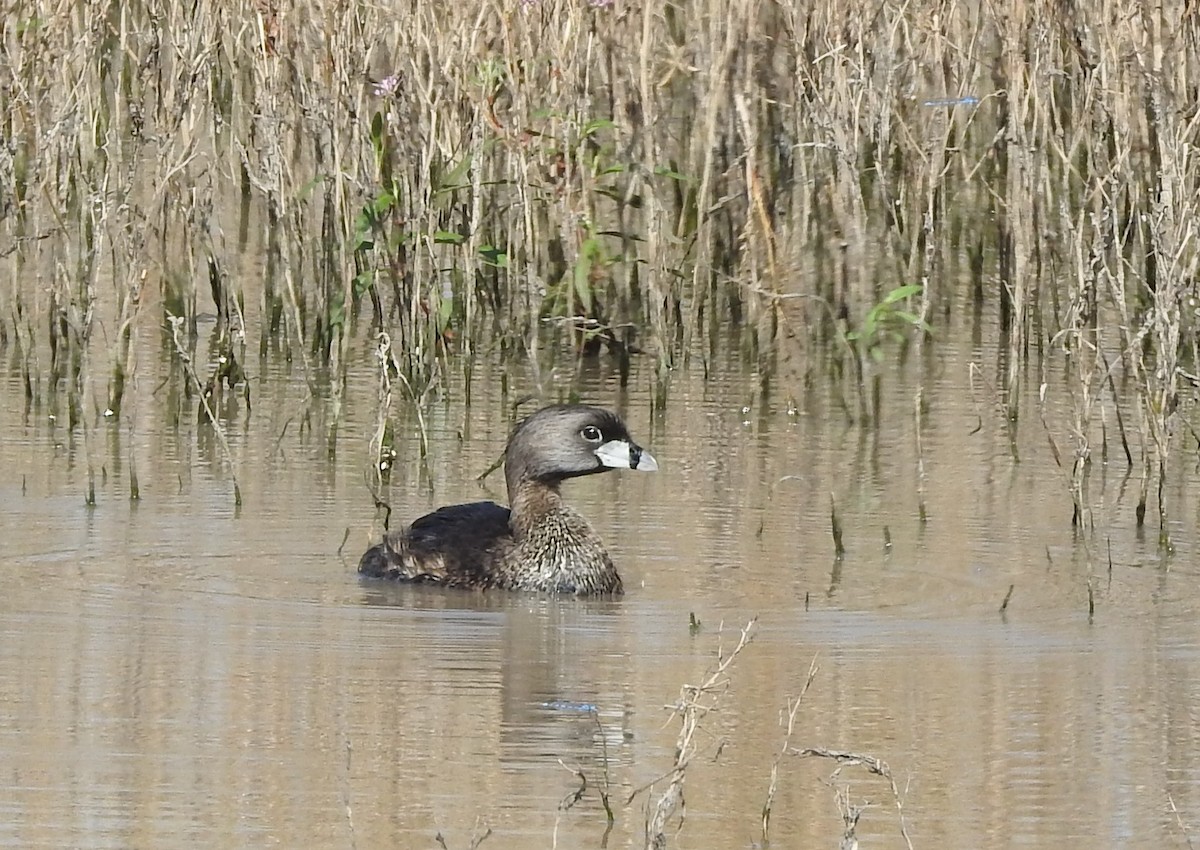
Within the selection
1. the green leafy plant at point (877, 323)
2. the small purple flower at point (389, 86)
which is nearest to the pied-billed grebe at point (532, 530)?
the small purple flower at point (389, 86)

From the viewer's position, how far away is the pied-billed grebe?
8719 mm

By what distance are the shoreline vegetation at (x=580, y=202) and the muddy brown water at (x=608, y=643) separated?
0.28 metres

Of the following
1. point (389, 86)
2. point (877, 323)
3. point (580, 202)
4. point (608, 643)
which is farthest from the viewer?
point (580, 202)

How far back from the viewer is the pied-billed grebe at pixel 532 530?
28.6 ft

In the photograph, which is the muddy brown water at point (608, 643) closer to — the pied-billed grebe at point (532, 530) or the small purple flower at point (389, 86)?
the pied-billed grebe at point (532, 530)

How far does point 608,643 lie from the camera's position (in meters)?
7.89

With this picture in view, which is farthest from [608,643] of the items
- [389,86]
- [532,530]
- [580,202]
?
[580,202]

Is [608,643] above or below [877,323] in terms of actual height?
below

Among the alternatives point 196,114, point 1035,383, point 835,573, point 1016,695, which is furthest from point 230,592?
point 1035,383

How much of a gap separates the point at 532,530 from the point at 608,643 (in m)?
1.22

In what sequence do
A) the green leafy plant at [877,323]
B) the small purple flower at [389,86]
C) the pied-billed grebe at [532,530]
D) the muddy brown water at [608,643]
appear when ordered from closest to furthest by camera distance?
1. the muddy brown water at [608,643]
2. the pied-billed grebe at [532,530]
3. the small purple flower at [389,86]
4. the green leafy plant at [877,323]

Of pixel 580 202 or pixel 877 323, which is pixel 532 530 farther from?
pixel 580 202

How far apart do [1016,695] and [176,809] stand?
2216 millimetres

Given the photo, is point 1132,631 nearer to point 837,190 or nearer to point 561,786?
point 561,786
